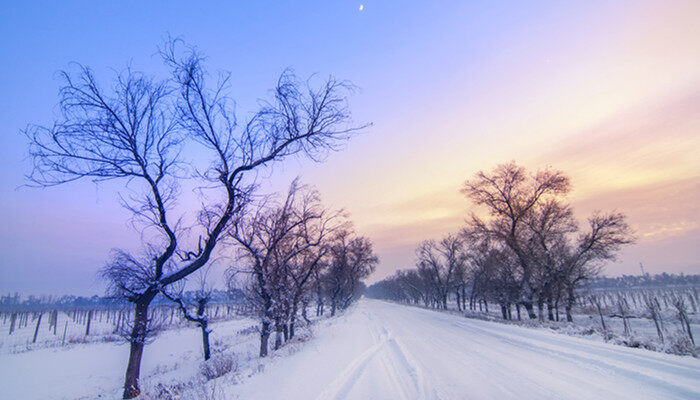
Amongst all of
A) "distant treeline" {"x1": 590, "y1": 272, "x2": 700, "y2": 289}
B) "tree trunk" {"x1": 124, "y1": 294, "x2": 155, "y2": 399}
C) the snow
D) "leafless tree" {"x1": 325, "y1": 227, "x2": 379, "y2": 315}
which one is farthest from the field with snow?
"distant treeline" {"x1": 590, "y1": 272, "x2": 700, "y2": 289}

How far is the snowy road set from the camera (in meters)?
5.48

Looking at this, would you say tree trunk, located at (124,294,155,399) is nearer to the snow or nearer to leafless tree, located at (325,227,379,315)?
the snow

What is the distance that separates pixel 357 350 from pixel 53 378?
2088cm

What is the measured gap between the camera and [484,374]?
6.76 m

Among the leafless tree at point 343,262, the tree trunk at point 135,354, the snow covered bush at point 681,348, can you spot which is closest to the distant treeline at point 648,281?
the leafless tree at point 343,262

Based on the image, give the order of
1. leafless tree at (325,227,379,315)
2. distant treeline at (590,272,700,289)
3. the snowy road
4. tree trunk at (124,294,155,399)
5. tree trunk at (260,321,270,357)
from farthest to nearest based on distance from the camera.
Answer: distant treeline at (590,272,700,289) → leafless tree at (325,227,379,315) → tree trunk at (260,321,270,357) → tree trunk at (124,294,155,399) → the snowy road

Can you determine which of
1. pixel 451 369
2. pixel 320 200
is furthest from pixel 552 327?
pixel 320 200

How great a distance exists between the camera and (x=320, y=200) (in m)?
19.7

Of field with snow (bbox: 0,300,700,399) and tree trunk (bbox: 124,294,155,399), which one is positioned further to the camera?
tree trunk (bbox: 124,294,155,399)

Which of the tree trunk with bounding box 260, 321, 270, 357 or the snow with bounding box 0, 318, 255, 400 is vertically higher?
the tree trunk with bounding box 260, 321, 270, 357

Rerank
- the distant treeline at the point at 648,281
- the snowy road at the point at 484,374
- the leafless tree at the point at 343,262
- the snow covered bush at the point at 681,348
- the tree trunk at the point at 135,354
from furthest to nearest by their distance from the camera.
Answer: the distant treeline at the point at 648,281, the leafless tree at the point at 343,262, the tree trunk at the point at 135,354, the snow covered bush at the point at 681,348, the snowy road at the point at 484,374

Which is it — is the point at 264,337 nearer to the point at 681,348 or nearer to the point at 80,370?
the point at 681,348

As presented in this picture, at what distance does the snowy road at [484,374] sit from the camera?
5.48m

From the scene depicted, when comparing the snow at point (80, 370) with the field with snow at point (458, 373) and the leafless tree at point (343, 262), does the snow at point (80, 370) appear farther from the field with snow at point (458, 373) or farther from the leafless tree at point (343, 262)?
the leafless tree at point (343, 262)
